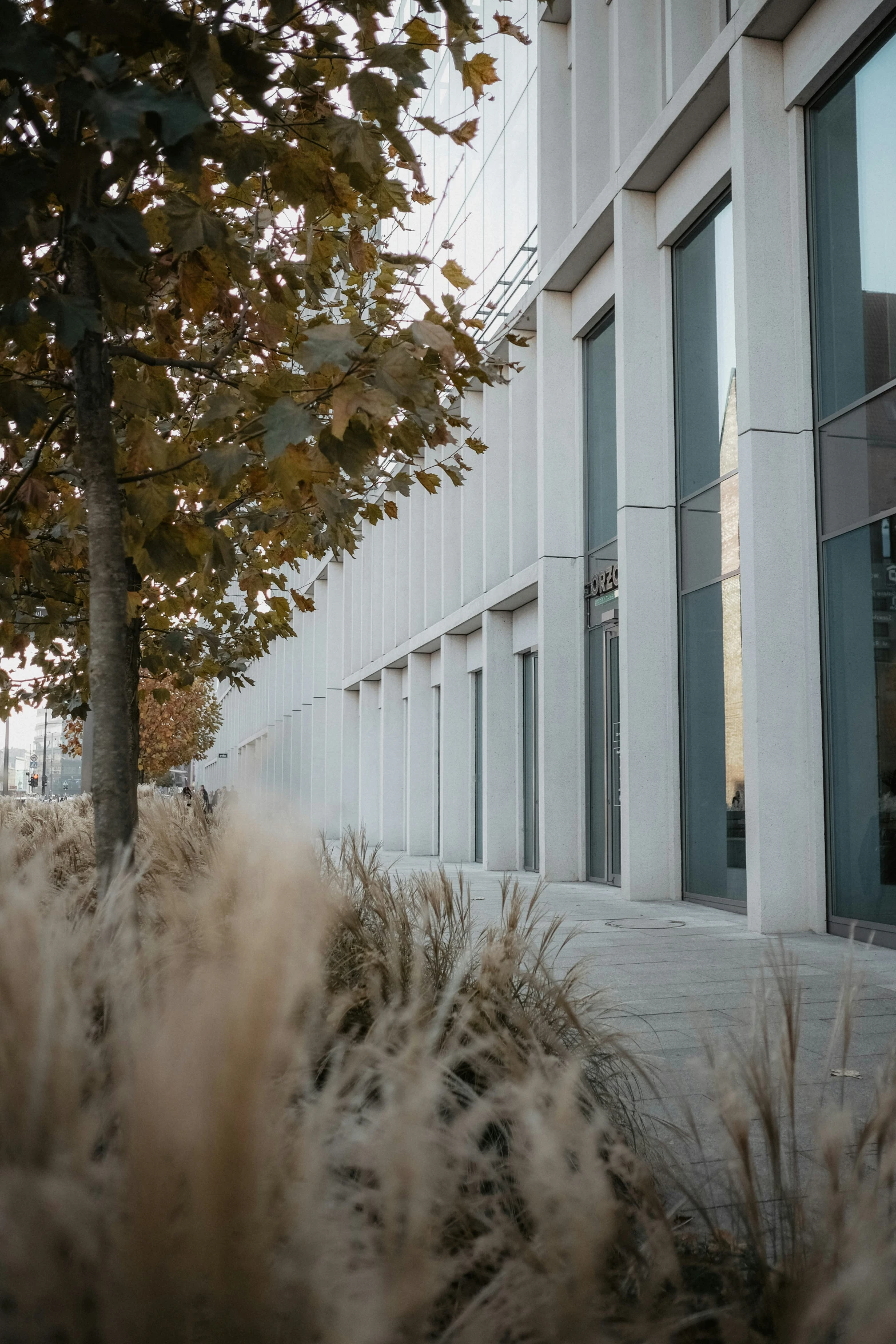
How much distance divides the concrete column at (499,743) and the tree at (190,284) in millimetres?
11908

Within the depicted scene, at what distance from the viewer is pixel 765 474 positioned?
9.38 m

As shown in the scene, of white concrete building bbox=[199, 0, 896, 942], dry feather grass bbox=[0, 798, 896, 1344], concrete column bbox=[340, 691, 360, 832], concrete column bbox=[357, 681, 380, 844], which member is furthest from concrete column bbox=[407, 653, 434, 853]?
dry feather grass bbox=[0, 798, 896, 1344]

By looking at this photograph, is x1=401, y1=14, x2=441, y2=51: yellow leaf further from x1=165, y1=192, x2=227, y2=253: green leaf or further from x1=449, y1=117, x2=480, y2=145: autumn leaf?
x1=165, y1=192, x2=227, y2=253: green leaf

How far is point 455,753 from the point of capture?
2031cm

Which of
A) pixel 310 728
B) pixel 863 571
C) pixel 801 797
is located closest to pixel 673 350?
pixel 863 571

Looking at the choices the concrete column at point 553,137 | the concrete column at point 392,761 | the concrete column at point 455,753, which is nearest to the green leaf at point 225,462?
the concrete column at point 553,137

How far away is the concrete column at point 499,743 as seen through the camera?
17141 mm

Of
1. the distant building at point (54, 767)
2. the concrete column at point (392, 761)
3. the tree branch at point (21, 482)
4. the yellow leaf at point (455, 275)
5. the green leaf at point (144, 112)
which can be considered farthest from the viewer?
the distant building at point (54, 767)

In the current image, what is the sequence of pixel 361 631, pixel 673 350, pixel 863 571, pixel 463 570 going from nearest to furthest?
1. pixel 863 571
2. pixel 673 350
3. pixel 463 570
4. pixel 361 631

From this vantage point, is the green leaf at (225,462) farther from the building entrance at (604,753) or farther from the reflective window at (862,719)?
the building entrance at (604,753)

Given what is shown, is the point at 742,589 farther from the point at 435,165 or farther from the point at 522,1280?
the point at 435,165

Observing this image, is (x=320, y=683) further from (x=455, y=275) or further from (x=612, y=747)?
(x=455, y=275)

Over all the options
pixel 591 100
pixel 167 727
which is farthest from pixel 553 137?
pixel 167 727

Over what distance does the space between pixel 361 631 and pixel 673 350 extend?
17.7m
